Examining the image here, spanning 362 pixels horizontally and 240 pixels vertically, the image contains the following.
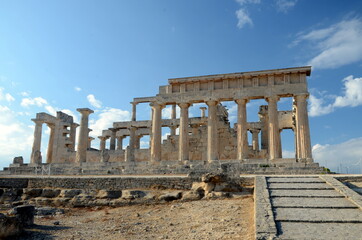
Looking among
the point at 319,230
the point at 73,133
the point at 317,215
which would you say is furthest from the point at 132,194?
the point at 73,133

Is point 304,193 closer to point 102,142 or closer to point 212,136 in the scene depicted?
point 212,136

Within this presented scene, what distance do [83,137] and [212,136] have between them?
45.3ft

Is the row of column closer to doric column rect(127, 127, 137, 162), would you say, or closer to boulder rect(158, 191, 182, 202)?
doric column rect(127, 127, 137, 162)

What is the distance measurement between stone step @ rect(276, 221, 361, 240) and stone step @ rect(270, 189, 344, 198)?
114 inches

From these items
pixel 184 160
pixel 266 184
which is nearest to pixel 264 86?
pixel 184 160

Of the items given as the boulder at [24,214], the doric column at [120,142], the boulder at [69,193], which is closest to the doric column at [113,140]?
the doric column at [120,142]

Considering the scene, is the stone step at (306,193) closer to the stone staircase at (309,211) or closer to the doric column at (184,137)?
the stone staircase at (309,211)

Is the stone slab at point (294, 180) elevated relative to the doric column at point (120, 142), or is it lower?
lower

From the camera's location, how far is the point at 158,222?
1188cm

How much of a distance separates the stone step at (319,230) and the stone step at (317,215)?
0.21 metres

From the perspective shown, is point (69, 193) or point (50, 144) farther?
point (50, 144)

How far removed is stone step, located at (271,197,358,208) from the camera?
1039cm

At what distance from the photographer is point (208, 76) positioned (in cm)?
2767

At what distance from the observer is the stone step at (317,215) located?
29.8 ft
